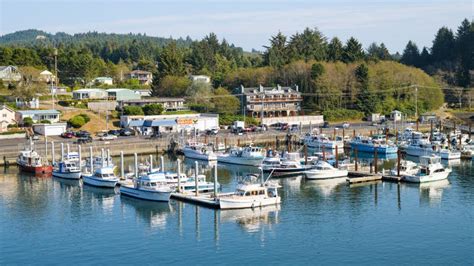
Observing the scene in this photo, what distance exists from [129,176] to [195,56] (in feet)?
252

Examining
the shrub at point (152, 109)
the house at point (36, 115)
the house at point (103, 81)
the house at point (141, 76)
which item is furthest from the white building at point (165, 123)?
the house at point (141, 76)

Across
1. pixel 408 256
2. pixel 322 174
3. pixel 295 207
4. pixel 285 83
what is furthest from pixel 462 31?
pixel 408 256

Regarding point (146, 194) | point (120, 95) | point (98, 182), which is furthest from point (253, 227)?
point (120, 95)

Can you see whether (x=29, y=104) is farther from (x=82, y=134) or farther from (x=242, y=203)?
(x=242, y=203)

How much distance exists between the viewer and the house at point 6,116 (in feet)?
261

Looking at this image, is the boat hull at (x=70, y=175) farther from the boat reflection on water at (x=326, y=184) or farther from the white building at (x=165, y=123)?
the white building at (x=165, y=123)

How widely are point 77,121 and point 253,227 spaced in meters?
44.8

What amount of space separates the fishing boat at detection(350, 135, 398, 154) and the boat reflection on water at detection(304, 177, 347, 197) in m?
16.3

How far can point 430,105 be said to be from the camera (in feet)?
354

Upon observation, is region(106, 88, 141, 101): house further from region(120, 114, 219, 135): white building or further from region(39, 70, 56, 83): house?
region(120, 114, 219, 135): white building

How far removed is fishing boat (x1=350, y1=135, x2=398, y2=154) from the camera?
2827 inches

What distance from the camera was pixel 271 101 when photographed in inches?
3831

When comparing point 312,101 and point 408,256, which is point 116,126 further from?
point 408,256

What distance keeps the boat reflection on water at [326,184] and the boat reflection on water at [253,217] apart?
697cm
